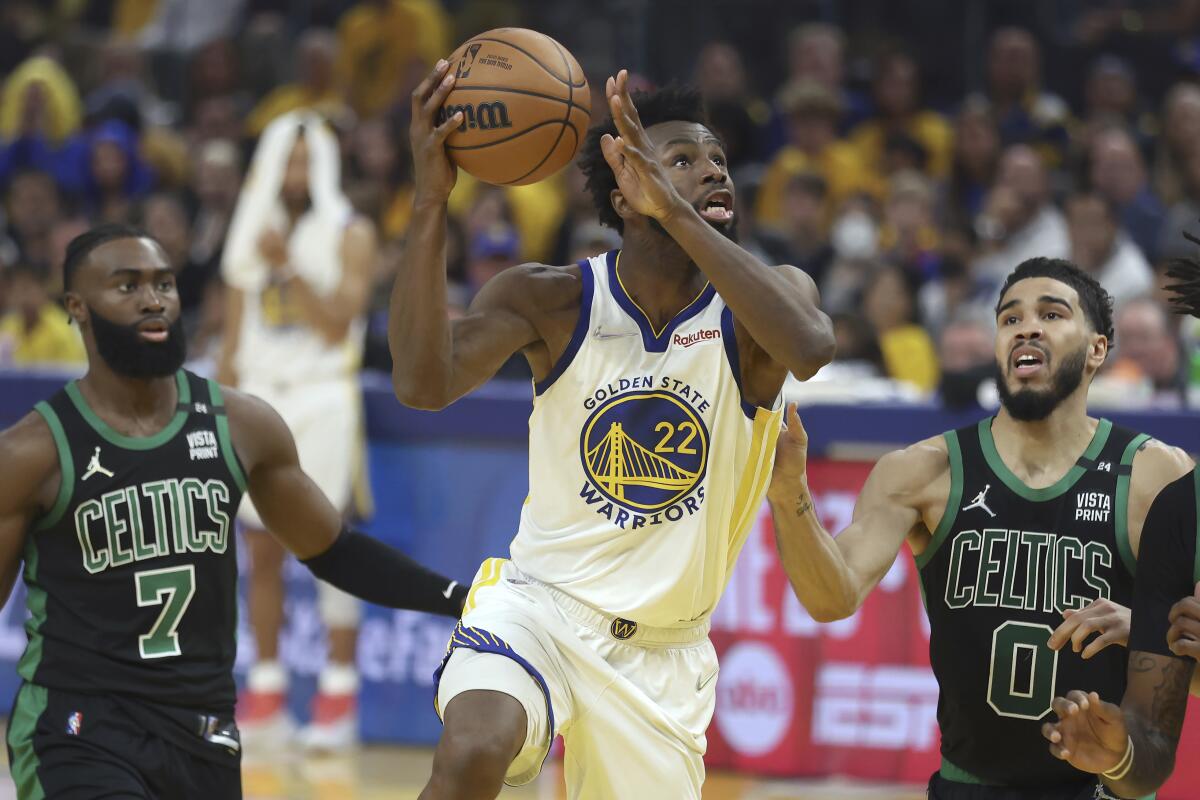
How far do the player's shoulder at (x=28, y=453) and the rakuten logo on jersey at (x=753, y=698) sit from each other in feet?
12.6

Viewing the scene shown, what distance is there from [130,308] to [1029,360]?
256 centimetres

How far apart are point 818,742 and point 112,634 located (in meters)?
3.90

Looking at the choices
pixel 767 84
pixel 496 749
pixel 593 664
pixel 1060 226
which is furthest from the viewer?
pixel 767 84

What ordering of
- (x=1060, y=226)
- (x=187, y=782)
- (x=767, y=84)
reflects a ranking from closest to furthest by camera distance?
1. (x=187, y=782)
2. (x=1060, y=226)
3. (x=767, y=84)

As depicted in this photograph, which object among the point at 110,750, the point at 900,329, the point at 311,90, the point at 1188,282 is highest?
the point at 311,90

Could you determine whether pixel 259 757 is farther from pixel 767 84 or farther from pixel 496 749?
pixel 767 84

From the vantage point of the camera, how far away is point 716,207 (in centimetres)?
459

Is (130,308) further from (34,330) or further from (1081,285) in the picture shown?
(34,330)

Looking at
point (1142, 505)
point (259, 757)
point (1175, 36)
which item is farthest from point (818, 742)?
point (1175, 36)

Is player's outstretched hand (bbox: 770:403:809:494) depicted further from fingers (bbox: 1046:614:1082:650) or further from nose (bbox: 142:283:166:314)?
nose (bbox: 142:283:166:314)

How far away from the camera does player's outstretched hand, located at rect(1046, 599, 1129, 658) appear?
425 centimetres

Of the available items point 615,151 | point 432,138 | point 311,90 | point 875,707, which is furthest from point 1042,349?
point 311,90

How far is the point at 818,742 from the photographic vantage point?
794 cm

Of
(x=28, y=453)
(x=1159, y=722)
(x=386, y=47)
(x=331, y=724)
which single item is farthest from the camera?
(x=386, y=47)
